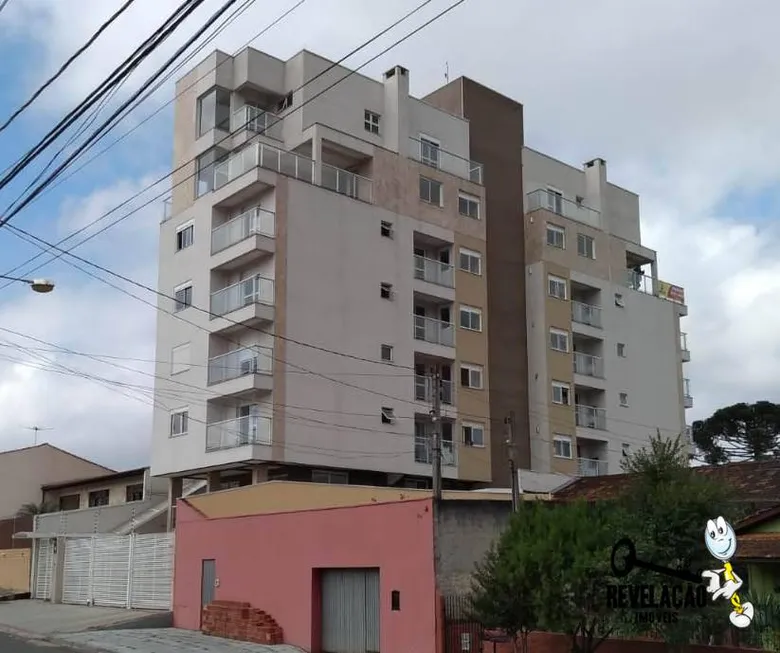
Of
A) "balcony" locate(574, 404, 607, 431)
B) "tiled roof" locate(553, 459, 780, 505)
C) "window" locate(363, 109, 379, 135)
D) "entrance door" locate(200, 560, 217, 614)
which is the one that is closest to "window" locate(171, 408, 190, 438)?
"entrance door" locate(200, 560, 217, 614)

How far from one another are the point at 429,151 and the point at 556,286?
32.3ft

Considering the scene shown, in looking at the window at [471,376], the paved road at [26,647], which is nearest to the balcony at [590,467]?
the window at [471,376]

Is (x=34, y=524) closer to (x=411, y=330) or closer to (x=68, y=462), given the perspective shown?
(x=68, y=462)

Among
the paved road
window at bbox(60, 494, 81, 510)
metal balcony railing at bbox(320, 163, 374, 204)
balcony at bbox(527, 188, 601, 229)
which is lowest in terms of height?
the paved road

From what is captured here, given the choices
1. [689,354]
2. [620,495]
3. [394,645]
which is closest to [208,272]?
[394,645]

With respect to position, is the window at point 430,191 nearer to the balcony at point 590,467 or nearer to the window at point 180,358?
the window at point 180,358

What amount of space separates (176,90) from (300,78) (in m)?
7.17

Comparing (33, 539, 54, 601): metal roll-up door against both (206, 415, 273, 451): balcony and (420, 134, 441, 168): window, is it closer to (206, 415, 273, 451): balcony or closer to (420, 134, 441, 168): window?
(206, 415, 273, 451): balcony

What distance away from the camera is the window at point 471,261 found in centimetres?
4556

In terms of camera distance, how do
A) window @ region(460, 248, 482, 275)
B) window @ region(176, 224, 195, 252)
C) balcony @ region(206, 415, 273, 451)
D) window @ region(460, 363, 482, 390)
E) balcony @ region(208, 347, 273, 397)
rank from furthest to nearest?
window @ region(460, 248, 482, 275), window @ region(460, 363, 482, 390), window @ region(176, 224, 195, 252), balcony @ region(208, 347, 273, 397), balcony @ region(206, 415, 273, 451)

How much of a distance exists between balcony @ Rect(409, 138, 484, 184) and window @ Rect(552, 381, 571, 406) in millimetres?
10804

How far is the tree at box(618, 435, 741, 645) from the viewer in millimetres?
14656

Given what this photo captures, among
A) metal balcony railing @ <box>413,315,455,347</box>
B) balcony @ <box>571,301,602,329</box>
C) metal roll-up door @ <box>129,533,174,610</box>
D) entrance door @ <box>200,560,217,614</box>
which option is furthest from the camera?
balcony @ <box>571,301,602,329</box>

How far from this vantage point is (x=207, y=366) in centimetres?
3972
